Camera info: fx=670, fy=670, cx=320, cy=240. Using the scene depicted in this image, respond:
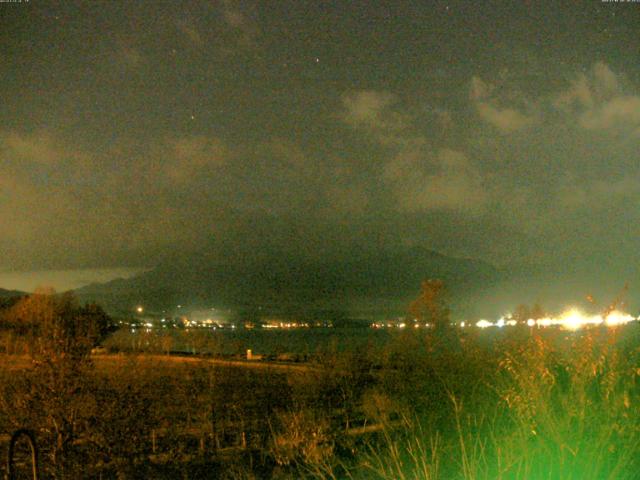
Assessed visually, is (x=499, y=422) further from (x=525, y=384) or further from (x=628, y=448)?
(x=628, y=448)

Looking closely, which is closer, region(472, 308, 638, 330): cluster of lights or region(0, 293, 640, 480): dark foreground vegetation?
region(0, 293, 640, 480): dark foreground vegetation

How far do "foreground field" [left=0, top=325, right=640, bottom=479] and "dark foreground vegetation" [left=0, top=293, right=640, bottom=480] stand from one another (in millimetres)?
24

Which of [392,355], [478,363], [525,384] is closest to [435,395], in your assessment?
[478,363]

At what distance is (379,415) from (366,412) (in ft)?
17.9

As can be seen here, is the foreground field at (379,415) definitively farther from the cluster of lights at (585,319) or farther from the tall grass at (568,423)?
the cluster of lights at (585,319)

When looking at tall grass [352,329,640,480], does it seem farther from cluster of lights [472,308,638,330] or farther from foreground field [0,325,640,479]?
cluster of lights [472,308,638,330]

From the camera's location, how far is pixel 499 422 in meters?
6.48

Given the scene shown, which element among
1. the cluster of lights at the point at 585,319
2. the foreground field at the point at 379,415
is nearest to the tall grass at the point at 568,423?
the foreground field at the point at 379,415

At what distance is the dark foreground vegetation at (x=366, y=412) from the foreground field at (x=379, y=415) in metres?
0.02

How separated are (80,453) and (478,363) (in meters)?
6.92

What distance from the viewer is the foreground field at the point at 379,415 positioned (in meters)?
5.09

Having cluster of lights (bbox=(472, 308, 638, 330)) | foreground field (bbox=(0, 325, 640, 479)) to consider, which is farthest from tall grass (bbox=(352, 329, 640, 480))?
cluster of lights (bbox=(472, 308, 638, 330))

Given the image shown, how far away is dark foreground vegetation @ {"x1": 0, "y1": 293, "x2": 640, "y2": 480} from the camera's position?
5.11m

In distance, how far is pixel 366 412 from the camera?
48.8 ft
